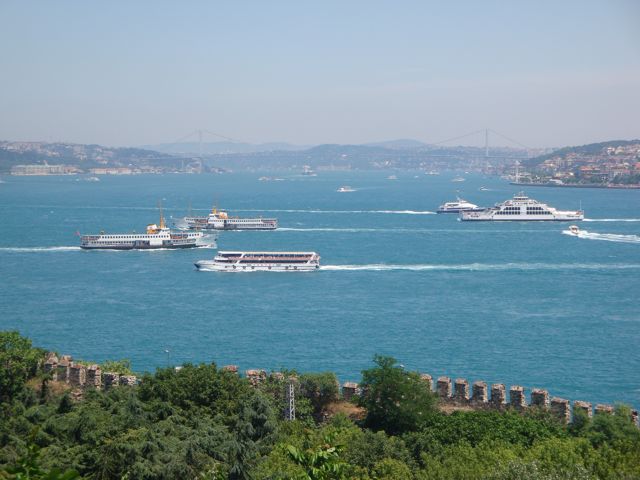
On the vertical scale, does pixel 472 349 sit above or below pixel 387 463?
below

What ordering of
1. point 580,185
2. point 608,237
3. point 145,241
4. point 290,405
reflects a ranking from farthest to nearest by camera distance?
point 580,185, point 608,237, point 145,241, point 290,405

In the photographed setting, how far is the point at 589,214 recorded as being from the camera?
8744cm

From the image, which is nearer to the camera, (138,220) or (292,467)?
(292,467)

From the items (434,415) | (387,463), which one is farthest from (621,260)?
(387,463)

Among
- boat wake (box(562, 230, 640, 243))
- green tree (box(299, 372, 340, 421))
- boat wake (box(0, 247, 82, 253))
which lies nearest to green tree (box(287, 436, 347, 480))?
green tree (box(299, 372, 340, 421))

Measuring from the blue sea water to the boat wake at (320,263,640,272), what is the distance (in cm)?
12

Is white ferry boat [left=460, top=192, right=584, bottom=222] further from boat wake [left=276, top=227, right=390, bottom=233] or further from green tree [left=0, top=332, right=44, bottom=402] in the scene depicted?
green tree [left=0, top=332, right=44, bottom=402]

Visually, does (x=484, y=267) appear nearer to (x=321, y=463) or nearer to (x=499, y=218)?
(x=499, y=218)

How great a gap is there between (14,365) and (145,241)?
46.0 meters

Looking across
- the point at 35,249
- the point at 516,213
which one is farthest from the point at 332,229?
the point at 35,249

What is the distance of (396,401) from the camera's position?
615 inches

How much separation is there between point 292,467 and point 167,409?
4.23 meters

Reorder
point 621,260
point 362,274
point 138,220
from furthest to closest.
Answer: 1. point 138,220
2. point 621,260
3. point 362,274

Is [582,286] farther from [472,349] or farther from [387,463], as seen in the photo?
[387,463]
